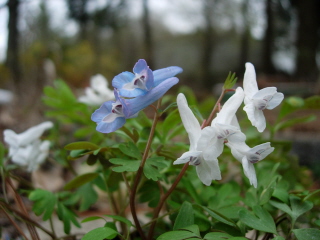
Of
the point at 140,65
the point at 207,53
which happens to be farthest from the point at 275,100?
the point at 207,53

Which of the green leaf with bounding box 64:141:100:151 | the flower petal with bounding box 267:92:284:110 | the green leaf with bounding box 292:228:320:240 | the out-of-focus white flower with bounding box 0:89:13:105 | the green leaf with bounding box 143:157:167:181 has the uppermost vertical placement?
the flower petal with bounding box 267:92:284:110

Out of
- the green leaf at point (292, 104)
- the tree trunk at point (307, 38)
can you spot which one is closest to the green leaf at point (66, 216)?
the green leaf at point (292, 104)

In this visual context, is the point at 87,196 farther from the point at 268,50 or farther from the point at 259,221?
the point at 268,50

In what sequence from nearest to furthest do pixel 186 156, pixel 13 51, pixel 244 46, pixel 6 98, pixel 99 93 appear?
pixel 186 156, pixel 99 93, pixel 6 98, pixel 13 51, pixel 244 46

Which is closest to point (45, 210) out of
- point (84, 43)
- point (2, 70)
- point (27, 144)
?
point (27, 144)

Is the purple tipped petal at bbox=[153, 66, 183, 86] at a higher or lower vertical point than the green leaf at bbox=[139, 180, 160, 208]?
higher

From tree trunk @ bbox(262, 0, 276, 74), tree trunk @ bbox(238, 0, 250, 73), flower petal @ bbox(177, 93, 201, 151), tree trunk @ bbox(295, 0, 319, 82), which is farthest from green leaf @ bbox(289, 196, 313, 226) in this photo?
tree trunk @ bbox(238, 0, 250, 73)

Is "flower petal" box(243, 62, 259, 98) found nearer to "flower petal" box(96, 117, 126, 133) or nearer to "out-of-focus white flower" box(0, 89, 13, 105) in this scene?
"flower petal" box(96, 117, 126, 133)
